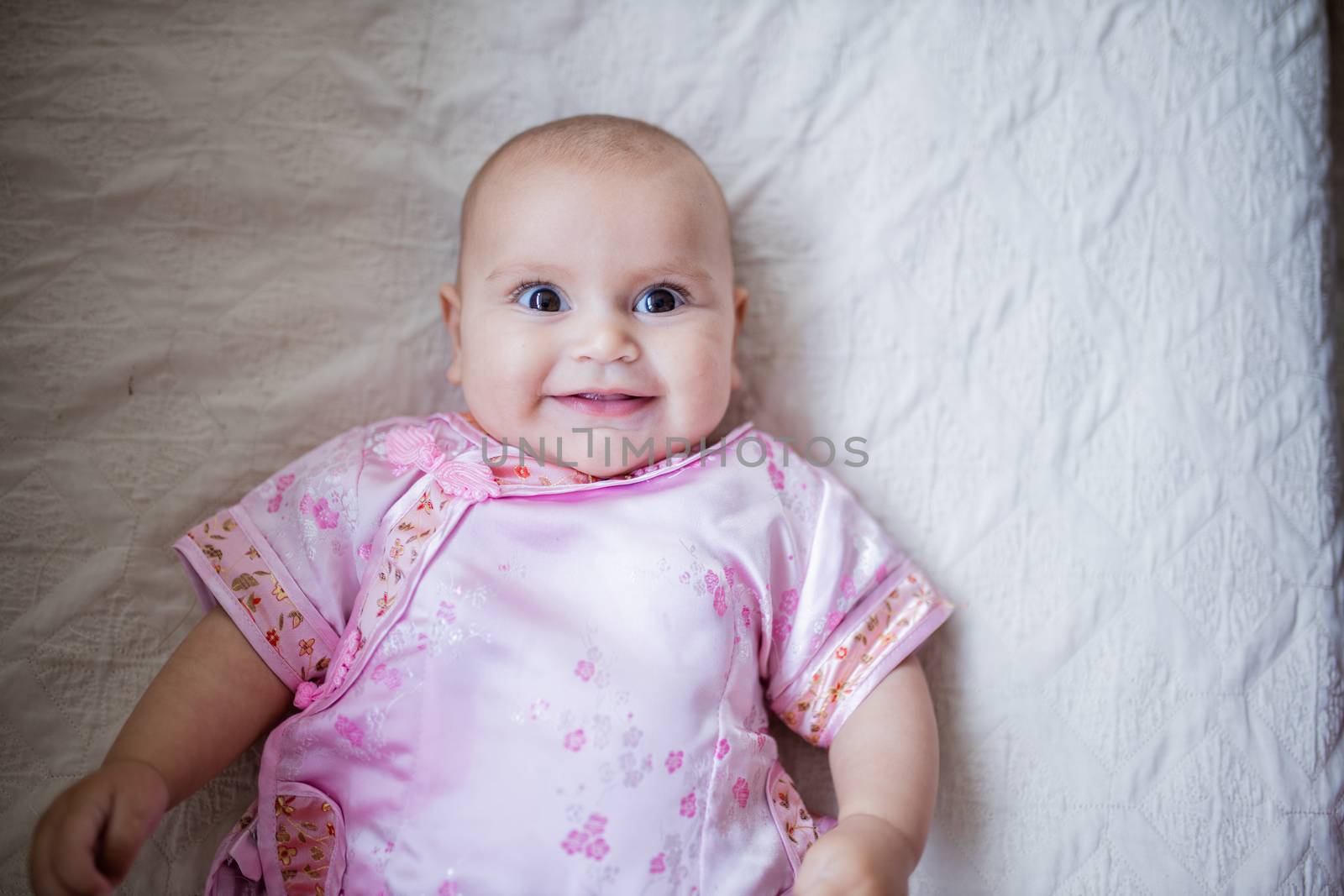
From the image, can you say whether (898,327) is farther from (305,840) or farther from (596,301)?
(305,840)

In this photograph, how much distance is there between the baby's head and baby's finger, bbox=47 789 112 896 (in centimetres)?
43

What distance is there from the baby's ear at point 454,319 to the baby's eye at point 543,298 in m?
0.11

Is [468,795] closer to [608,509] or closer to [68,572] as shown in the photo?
[608,509]

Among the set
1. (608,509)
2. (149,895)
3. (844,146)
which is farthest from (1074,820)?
(149,895)

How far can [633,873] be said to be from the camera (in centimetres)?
77

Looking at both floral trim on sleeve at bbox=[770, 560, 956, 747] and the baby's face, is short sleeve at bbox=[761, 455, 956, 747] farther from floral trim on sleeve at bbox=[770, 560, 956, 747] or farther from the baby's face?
the baby's face

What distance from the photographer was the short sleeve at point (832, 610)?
871 millimetres

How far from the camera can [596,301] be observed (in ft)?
2.82

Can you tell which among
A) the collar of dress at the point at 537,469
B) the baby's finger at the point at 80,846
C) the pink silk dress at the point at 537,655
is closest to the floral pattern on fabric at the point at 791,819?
the pink silk dress at the point at 537,655

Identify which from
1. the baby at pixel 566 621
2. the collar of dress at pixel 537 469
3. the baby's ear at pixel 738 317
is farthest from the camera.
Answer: the baby's ear at pixel 738 317

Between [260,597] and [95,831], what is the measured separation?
0.72 feet

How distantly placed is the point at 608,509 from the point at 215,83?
0.63m

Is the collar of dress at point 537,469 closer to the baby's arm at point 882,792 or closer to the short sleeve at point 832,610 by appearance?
the short sleeve at point 832,610

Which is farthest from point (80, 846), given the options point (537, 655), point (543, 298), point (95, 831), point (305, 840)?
point (543, 298)
